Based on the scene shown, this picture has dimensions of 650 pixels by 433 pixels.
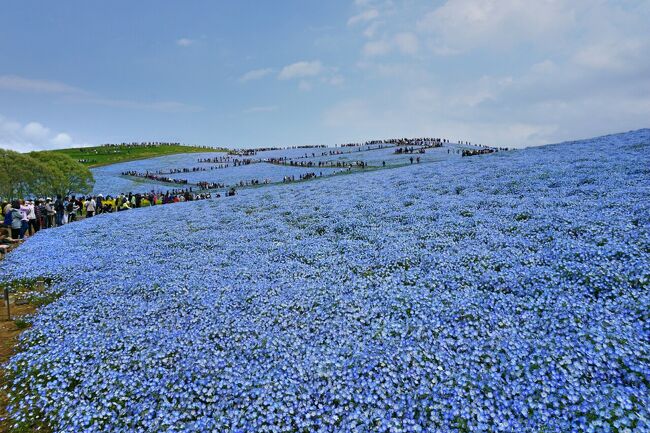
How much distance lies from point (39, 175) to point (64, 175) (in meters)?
4.56

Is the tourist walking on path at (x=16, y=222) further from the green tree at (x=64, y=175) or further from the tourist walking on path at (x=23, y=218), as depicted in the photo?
the green tree at (x=64, y=175)

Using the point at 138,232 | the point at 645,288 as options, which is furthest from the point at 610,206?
the point at 138,232

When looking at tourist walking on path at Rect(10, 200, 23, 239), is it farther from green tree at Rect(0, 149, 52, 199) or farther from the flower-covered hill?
green tree at Rect(0, 149, 52, 199)

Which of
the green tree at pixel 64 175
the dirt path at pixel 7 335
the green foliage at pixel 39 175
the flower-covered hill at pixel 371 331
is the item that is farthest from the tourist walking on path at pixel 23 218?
the green tree at pixel 64 175

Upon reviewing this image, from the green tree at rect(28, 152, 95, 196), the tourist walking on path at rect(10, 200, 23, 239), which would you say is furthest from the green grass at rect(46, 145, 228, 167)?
the tourist walking on path at rect(10, 200, 23, 239)

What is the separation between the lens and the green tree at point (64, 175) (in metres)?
55.6

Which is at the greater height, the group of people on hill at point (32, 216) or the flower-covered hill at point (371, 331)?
the group of people on hill at point (32, 216)

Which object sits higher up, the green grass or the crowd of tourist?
the green grass

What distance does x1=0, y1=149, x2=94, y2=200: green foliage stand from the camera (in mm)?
50531

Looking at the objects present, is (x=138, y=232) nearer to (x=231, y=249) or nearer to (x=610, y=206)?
(x=231, y=249)

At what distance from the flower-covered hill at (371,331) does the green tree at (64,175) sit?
49.7m

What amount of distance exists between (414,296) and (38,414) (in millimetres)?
8659

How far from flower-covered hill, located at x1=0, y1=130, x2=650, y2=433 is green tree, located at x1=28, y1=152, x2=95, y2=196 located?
4967cm

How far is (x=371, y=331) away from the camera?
802cm
